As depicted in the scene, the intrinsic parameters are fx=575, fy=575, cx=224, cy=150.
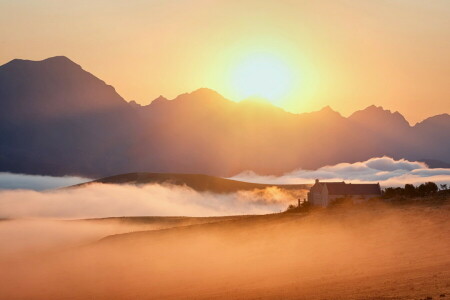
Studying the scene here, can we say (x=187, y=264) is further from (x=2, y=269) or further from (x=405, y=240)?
(x=2, y=269)

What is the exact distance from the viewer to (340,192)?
445 feet

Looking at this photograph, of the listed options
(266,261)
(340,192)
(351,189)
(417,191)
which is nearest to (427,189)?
(417,191)

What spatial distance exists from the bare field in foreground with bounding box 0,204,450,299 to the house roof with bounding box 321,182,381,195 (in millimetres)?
18770

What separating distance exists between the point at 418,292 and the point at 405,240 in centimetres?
3976

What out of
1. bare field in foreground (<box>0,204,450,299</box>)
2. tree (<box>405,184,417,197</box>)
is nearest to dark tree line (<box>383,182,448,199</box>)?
tree (<box>405,184,417,197</box>)

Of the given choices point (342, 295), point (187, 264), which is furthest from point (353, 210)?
point (342, 295)

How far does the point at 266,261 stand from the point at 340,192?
57938 millimetres

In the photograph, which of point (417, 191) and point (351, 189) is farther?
point (351, 189)

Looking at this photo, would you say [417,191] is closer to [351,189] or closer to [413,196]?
[413,196]

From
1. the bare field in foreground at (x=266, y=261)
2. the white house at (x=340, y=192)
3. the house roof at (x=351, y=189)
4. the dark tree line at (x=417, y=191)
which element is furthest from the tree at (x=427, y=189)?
the house roof at (x=351, y=189)

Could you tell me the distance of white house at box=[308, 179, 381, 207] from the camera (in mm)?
134875

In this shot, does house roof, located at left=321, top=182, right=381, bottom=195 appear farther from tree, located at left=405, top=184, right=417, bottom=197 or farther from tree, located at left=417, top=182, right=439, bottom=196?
tree, located at left=417, top=182, right=439, bottom=196

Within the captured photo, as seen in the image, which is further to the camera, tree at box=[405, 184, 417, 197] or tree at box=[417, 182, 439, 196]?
tree at box=[405, 184, 417, 197]

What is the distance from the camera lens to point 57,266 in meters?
113
